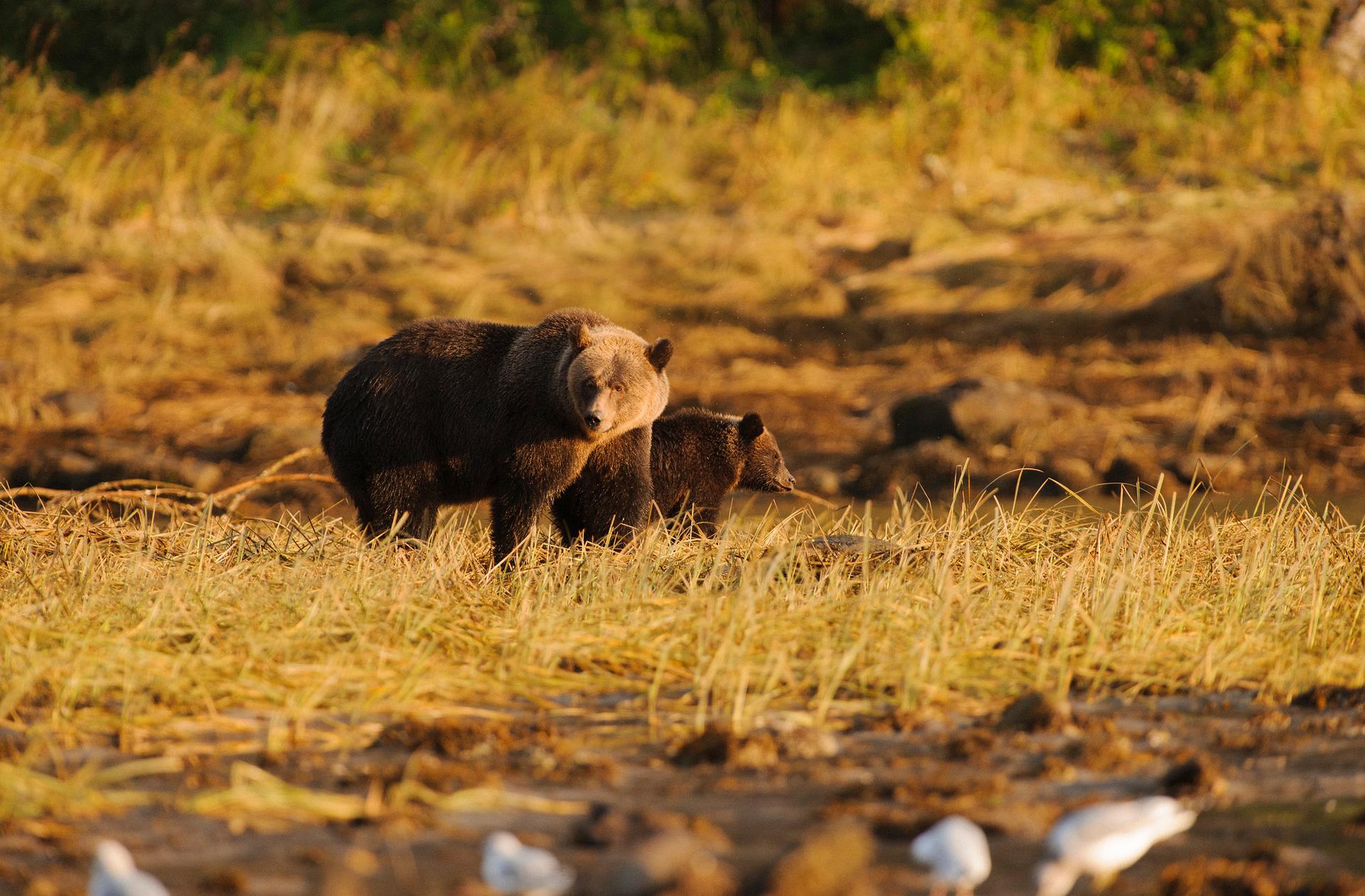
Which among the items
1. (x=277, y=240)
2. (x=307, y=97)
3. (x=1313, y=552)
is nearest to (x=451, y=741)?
(x=1313, y=552)

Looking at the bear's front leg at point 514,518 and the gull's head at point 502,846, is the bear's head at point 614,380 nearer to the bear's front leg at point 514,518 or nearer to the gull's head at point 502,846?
the bear's front leg at point 514,518

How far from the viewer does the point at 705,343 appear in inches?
541

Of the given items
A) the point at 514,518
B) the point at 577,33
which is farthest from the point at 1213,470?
the point at 577,33

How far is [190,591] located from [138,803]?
1.59 meters

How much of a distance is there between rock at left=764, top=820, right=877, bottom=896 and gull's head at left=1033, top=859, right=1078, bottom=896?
0.36 meters

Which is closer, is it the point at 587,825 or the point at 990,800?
the point at 587,825

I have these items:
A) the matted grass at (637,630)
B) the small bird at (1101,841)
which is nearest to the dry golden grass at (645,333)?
the matted grass at (637,630)

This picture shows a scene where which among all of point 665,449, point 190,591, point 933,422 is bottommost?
point 933,422

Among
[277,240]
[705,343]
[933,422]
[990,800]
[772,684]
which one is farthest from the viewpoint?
[277,240]

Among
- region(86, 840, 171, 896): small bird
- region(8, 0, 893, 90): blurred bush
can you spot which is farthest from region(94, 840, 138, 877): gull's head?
region(8, 0, 893, 90): blurred bush

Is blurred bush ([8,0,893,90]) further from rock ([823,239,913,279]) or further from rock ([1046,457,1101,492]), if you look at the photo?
rock ([1046,457,1101,492])

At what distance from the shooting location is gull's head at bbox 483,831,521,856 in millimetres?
3066

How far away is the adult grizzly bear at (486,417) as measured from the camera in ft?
20.9

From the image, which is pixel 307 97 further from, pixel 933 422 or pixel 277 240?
pixel 933 422
